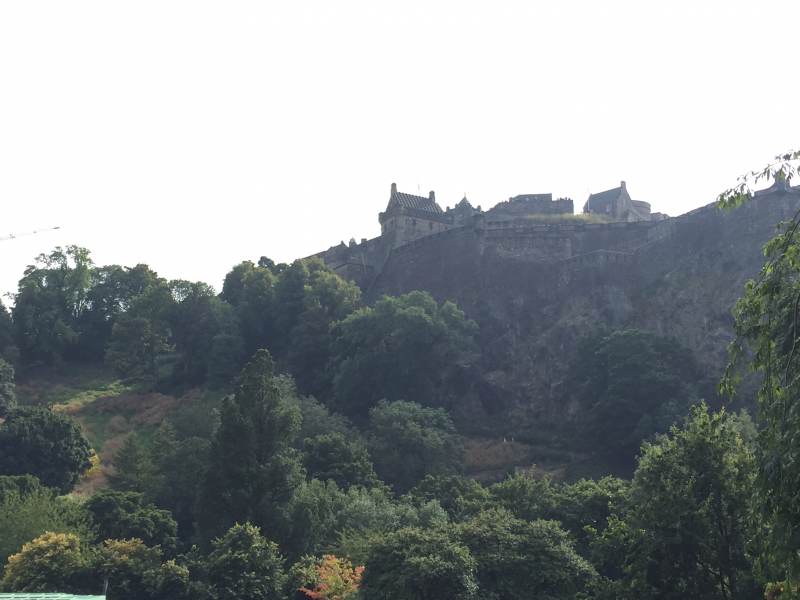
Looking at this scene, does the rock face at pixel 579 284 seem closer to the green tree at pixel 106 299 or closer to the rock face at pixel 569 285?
the rock face at pixel 569 285

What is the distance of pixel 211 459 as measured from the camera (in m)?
45.8

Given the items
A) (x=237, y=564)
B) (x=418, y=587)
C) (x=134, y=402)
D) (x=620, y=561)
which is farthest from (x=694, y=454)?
(x=134, y=402)

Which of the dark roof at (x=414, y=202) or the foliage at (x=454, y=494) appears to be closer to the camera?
the foliage at (x=454, y=494)

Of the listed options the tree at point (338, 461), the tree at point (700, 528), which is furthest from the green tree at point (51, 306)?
the tree at point (700, 528)

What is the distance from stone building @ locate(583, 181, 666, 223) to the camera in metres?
90.2

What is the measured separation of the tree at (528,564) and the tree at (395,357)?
1195 inches

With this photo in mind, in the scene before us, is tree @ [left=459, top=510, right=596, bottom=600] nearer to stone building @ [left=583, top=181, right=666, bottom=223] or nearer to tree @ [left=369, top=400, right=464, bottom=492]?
tree @ [left=369, top=400, right=464, bottom=492]

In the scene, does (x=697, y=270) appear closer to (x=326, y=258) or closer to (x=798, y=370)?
(x=326, y=258)

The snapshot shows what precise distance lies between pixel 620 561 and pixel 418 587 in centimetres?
629

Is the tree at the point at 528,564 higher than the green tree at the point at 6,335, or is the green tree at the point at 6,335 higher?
the green tree at the point at 6,335

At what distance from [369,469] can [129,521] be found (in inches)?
477

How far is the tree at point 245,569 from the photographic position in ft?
118

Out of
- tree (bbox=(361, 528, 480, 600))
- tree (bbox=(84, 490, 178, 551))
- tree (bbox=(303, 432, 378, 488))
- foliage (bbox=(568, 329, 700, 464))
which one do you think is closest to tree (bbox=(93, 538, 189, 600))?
tree (bbox=(84, 490, 178, 551))

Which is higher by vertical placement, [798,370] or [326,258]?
[326,258]
